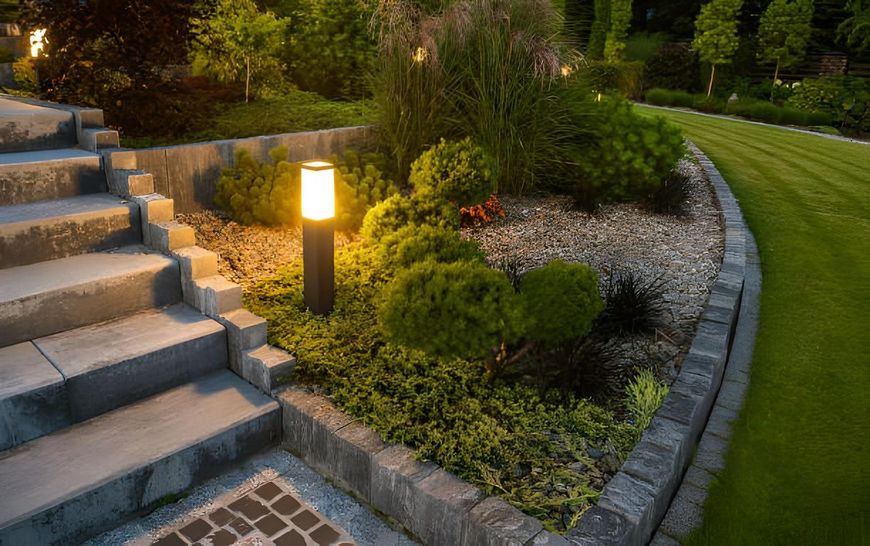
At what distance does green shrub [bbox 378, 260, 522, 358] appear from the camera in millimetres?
3141

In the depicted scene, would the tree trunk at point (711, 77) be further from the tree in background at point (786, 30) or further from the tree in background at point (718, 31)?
the tree in background at point (786, 30)

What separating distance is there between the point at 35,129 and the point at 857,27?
2631cm

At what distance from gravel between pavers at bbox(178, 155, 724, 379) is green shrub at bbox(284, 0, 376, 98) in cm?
395

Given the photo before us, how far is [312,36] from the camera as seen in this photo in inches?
377

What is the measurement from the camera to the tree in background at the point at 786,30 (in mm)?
22281

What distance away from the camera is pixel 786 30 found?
2228 centimetres

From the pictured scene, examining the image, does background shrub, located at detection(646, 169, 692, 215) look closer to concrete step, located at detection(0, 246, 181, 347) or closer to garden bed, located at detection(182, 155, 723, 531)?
garden bed, located at detection(182, 155, 723, 531)

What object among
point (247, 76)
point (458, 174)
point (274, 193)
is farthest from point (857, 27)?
point (274, 193)

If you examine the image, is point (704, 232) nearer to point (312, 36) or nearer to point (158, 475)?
point (158, 475)

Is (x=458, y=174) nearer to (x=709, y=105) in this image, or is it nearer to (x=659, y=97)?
(x=709, y=105)

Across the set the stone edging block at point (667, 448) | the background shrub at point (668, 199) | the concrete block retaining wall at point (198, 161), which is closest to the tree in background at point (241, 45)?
the concrete block retaining wall at point (198, 161)

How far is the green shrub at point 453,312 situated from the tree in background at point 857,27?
25.4 metres

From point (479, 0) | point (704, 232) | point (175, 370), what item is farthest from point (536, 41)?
point (175, 370)

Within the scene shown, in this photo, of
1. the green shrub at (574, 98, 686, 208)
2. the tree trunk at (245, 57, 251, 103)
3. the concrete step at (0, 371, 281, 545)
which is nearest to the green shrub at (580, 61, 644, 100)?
the green shrub at (574, 98, 686, 208)
